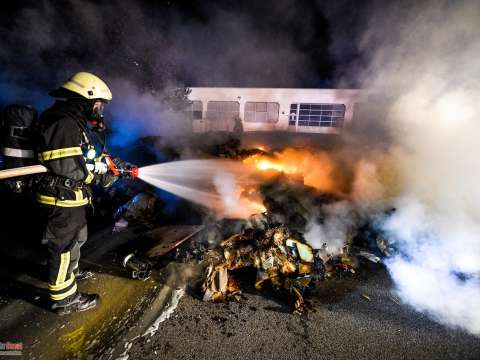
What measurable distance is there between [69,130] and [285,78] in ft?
48.8

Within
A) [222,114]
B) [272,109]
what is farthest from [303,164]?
[222,114]

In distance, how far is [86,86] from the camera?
9.40 ft

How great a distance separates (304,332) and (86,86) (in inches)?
143

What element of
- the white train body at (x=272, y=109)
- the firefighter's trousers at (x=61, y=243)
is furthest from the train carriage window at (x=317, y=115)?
the firefighter's trousers at (x=61, y=243)

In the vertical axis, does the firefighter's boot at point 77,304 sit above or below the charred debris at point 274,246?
below

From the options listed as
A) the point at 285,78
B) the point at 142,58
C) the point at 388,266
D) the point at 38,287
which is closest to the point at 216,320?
the point at 38,287

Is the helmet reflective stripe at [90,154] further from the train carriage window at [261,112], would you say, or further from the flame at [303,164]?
the train carriage window at [261,112]

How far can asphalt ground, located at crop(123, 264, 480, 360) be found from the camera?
7.93 ft

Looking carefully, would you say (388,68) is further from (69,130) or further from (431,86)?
(69,130)

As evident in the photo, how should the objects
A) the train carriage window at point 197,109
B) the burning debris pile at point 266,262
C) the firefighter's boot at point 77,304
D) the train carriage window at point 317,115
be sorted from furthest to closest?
the train carriage window at point 197,109 < the train carriage window at point 317,115 < the burning debris pile at point 266,262 < the firefighter's boot at point 77,304

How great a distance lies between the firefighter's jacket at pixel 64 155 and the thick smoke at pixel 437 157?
13.8 ft

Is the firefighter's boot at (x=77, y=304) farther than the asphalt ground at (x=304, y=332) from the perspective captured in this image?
Yes

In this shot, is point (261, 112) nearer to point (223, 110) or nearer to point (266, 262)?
point (223, 110)

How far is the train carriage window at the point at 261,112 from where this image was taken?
1502 cm
